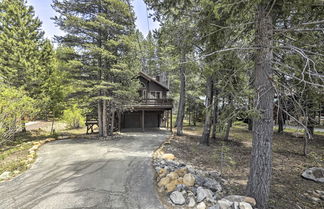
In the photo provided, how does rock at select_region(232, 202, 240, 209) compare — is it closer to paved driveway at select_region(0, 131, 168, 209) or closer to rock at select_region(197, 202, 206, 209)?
rock at select_region(197, 202, 206, 209)

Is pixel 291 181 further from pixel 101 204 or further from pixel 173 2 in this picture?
pixel 173 2

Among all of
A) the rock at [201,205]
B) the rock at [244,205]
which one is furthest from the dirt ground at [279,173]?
the rock at [201,205]

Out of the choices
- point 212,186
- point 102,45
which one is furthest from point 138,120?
point 212,186

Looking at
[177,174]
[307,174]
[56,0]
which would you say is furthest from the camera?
[56,0]

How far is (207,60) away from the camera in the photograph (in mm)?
4824

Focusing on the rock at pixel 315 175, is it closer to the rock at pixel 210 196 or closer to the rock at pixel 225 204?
the rock at pixel 210 196

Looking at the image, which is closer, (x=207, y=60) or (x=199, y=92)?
(x=207, y=60)

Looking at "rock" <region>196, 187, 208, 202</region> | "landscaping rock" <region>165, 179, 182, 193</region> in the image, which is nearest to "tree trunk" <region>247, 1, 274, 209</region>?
"rock" <region>196, 187, 208, 202</region>

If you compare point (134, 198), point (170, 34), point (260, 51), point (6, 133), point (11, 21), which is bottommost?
point (134, 198)

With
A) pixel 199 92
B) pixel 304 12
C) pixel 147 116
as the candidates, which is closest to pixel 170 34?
pixel 304 12

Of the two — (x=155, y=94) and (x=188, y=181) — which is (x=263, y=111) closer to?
(x=188, y=181)

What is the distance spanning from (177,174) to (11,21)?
53.6ft

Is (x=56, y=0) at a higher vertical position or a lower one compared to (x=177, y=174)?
higher

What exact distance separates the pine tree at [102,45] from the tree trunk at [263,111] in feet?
26.4
